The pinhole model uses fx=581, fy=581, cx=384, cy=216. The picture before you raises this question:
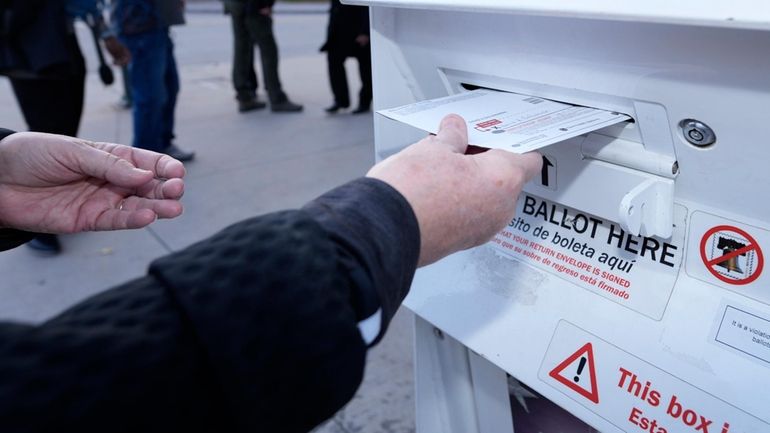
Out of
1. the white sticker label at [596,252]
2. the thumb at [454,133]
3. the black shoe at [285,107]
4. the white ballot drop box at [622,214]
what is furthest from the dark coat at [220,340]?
the black shoe at [285,107]

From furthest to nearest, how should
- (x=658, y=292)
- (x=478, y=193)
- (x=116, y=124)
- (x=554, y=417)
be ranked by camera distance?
(x=116, y=124) < (x=554, y=417) < (x=658, y=292) < (x=478, y=193)

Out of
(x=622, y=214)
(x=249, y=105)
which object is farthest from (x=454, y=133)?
(x=249, y=105)

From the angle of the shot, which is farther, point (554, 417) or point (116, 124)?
point (116, 124)

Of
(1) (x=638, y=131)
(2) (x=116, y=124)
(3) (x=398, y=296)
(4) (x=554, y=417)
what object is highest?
(1) (x=638, y=131)

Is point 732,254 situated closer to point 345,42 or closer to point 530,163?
point 530,163

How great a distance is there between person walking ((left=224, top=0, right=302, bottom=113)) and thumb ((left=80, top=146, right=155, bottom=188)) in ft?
14.1

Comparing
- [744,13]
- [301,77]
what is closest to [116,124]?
[301,77]

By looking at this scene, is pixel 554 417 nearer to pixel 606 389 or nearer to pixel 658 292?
pixel 606 389

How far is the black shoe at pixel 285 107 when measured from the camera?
18.5ft

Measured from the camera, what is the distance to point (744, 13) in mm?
654

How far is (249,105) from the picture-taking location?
574 centimetres

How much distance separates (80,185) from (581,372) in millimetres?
1059

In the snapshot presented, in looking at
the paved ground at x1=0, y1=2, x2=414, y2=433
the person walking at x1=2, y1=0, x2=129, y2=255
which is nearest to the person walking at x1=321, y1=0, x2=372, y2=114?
the paved ground at x1=0, y1=2, x2=414, y2=433

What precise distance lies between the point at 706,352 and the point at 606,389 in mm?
169
